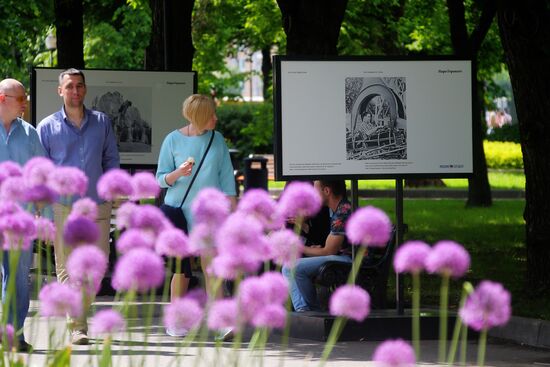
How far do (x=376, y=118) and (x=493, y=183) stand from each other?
29.4 meters

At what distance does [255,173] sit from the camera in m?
30.3

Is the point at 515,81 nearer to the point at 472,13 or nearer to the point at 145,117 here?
the point at 145,117

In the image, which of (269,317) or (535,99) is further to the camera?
(535,99)

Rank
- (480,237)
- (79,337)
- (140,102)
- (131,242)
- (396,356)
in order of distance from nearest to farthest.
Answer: (396,356)
(131,242)
(79,337)
(140,102)
(480,237)

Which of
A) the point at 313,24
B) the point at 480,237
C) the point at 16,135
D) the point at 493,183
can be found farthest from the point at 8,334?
the point at 493,183

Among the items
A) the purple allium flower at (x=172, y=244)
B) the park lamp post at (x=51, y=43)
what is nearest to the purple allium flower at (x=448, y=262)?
the purple allium flower at (x=172, y=244)

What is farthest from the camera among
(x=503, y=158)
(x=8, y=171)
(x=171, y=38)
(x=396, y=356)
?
(x=503, y=158)

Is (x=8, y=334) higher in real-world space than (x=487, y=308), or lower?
lower

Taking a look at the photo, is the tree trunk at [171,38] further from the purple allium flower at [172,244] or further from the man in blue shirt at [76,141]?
the purple allium flower at [172,244]

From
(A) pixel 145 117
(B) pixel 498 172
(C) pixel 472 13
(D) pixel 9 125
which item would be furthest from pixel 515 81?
(B) pixel 498 172

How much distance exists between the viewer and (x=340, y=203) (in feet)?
35.6

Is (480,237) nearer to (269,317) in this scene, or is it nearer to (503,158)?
(269,317)

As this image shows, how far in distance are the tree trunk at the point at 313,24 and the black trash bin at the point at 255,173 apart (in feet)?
43.2

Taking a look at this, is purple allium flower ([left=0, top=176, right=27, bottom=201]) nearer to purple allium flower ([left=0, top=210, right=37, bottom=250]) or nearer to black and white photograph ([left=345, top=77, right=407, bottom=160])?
purple allium flower ([left=0, top=210, right=37, bottom=250])
